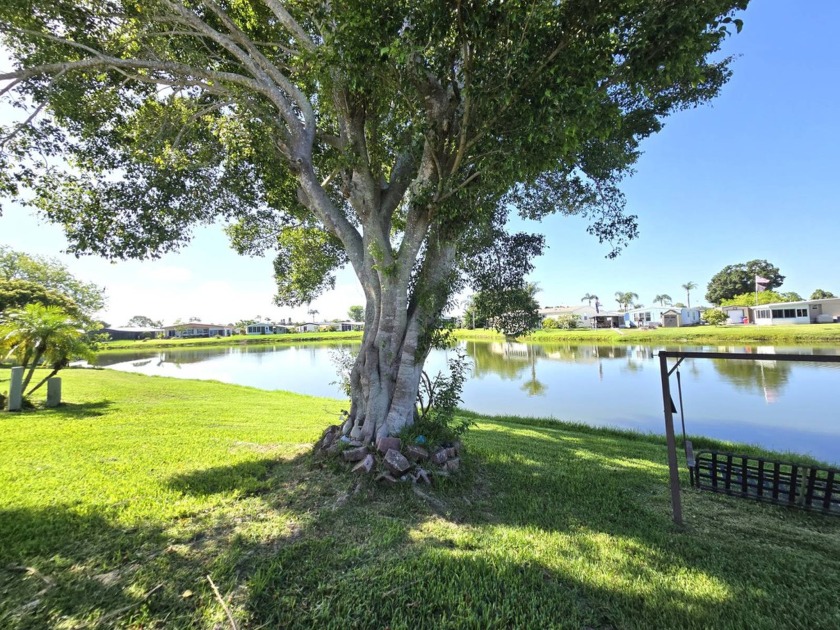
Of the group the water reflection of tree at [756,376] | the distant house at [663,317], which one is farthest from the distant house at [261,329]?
the water reflection of tree at [756,376]

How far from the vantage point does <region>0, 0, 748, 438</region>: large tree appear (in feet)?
10.7

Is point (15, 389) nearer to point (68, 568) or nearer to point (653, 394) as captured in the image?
point (68, 568)

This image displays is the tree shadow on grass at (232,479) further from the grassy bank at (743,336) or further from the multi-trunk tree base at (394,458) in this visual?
the grassy bank at (743,336)

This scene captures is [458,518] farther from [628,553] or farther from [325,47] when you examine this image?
[325,47]

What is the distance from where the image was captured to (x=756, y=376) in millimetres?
18156

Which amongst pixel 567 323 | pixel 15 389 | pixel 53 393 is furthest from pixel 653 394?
pixel 567 323

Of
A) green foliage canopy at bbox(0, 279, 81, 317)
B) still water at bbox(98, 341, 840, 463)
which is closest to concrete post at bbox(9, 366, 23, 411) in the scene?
still water at bbox(98, 341, 840, 463)

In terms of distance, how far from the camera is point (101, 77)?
5.71m

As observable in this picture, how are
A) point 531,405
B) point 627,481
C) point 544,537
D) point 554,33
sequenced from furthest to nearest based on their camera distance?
point 531,405
point 627,481
point 554,33
point 544,537

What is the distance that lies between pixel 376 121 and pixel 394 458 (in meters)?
4.77

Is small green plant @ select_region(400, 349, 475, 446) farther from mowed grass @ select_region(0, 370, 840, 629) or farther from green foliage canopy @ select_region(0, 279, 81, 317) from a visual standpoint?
green foliage canopy @ select_region(0, 279, 81, 317)

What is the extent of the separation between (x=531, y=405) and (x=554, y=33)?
12.5 m

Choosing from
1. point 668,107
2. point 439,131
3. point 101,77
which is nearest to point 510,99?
point 439,131

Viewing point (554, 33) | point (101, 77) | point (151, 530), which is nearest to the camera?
point (151, 530)
